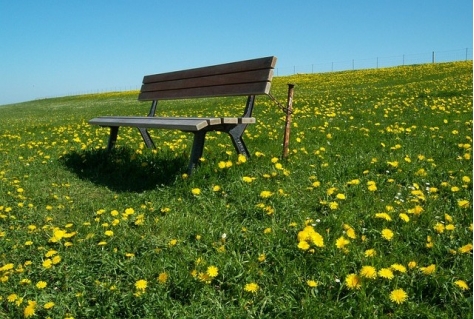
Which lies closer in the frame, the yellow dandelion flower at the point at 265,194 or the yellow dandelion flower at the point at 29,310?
the yellow dandelion flower at the point at 29,310

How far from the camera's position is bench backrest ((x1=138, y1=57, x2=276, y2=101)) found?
14.2 feet

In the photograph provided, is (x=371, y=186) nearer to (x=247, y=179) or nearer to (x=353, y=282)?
(x=247, y=179)

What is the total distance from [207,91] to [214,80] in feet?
0.57

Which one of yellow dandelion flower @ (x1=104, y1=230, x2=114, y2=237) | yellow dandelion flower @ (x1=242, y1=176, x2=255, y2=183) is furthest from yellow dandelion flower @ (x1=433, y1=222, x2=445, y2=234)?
yellow dandelion flower @ (x1=104, y1=230, x2=114, y2=237)

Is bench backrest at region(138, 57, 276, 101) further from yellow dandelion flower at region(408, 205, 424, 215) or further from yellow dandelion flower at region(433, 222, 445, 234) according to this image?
yellow dandelion flower at region(433, 222, 445, 234)

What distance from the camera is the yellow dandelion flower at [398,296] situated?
194 centimetres

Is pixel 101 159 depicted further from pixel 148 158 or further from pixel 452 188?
pixel 452 188

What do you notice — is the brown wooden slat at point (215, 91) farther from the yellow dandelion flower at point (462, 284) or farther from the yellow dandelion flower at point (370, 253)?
the yellow dandelion flower at point (462, 284)

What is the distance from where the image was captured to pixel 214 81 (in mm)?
5152

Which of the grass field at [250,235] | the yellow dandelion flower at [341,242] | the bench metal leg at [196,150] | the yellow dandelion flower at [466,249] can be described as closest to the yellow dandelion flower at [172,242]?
the grass field at [250,235]

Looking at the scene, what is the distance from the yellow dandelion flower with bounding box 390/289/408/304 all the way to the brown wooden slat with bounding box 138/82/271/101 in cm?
256

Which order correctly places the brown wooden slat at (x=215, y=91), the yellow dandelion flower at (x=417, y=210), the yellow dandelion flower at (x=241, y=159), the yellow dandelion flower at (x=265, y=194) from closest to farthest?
the yellow dandelion flower at (x=417, y=210) < the yellow dandelion flower at (x=265, y=194) < the yellow dandelion flower at (x=241, y=159) < the brown wooden slat at (x=215, y=91)

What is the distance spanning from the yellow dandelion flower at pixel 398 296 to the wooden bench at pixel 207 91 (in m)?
→ 2.18

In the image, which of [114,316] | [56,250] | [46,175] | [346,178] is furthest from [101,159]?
[114,316]
